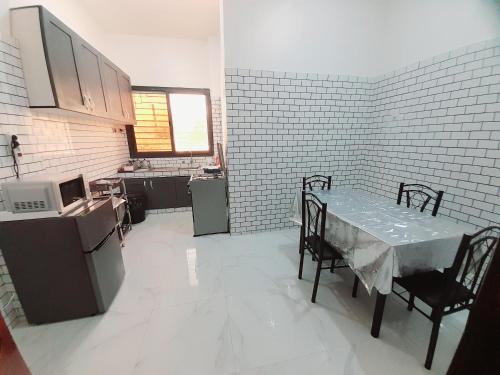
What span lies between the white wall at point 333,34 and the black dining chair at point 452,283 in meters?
2.06

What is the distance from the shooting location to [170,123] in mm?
4160

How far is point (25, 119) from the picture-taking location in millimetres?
1771

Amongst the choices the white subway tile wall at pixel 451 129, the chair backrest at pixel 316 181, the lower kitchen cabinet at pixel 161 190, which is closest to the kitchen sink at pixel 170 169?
the lower kitchen cabinet at pixel 161 190

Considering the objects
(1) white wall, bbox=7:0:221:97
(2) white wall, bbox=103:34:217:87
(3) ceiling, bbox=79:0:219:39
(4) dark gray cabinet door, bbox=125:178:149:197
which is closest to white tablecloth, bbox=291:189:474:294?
(4) dark gray cabinet door, bbox=125:178:149:197

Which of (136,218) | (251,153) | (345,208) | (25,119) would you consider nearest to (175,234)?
(136,218)

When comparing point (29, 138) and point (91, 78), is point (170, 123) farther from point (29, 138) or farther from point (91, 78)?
point (29, 138)

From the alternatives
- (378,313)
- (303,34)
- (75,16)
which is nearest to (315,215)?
(378,313)

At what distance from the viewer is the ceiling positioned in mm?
2909

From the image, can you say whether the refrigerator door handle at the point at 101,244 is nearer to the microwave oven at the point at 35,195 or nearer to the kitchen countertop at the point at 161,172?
the microwave oven at the point at 35,195

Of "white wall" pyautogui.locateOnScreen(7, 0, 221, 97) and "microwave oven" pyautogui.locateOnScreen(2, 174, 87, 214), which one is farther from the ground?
"white wall" pyautogui.locateOnScreen(7, 0, 221, 97)

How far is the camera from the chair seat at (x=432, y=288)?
1.29m

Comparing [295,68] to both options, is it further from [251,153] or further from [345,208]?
[345,208]

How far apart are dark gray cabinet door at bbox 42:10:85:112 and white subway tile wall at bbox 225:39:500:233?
1.59 metres

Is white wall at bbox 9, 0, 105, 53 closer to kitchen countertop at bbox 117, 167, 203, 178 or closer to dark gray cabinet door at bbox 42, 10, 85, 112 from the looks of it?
dark gray cabinet door at bbox 42, 10, 85, 112
